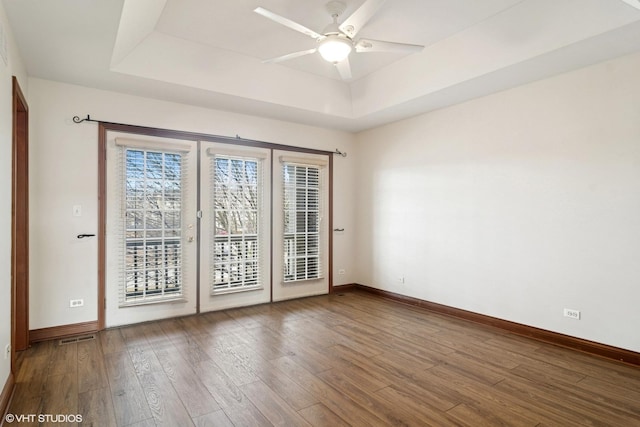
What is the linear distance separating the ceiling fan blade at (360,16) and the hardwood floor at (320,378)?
106 inches

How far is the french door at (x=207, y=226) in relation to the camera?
3900 millimetres

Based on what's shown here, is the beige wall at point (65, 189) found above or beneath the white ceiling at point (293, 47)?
beneath

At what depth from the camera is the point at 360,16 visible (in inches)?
97.7

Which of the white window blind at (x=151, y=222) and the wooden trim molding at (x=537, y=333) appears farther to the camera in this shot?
the white window blind at (x=151, y=222)

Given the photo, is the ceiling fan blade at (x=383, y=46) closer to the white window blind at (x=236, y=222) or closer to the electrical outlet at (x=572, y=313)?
the white window blind at (x=236, y=222)

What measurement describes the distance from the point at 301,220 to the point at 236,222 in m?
1.04

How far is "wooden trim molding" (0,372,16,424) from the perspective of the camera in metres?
2.16

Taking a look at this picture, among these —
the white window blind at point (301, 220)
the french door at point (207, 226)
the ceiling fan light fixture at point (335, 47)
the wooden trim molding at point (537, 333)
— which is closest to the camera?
the ceiling fan light fixture at point (335, 47)

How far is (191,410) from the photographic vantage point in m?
2.27

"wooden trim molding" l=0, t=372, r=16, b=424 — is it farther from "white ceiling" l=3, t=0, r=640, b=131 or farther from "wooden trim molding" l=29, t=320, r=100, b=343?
"white ceiling" l=3, t=0, r=640, b=131

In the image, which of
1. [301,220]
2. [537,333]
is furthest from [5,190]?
[537,333]

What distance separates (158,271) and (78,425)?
2.12 m

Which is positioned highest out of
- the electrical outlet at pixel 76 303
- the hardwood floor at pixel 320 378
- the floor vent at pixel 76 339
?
the electrical outlet at pixel 76 303

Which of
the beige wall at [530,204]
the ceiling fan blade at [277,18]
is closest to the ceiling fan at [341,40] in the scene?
the ceiling fan blade at [277,18]
